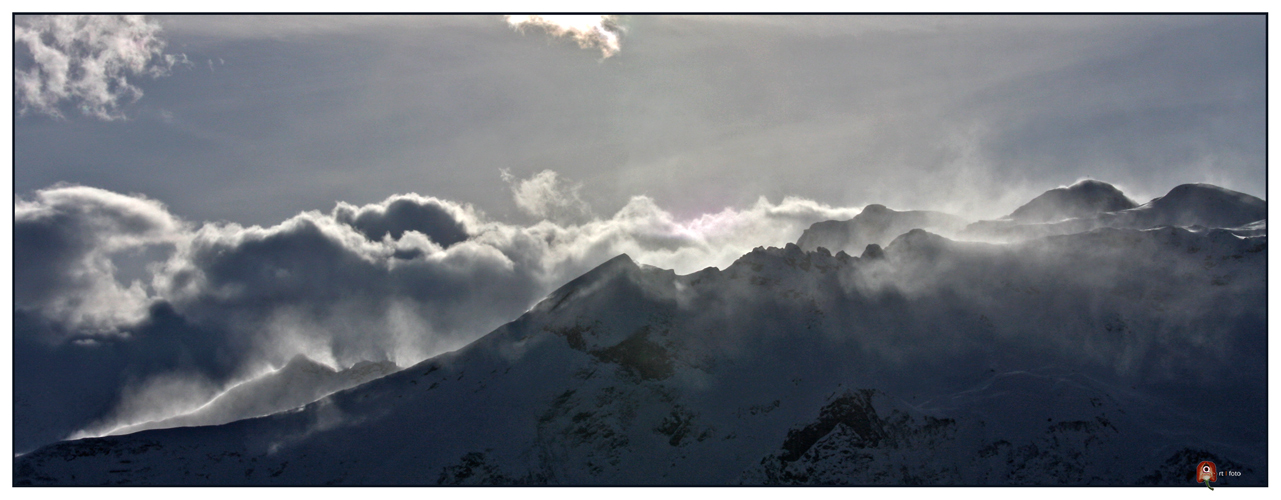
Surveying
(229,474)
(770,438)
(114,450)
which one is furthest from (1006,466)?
(114,450)

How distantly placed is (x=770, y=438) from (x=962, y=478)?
42.3 meters

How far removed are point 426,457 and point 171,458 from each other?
188 ft

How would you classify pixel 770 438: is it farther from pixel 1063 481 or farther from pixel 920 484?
pixel 1063 481

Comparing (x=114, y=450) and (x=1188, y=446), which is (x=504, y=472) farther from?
(x=1188, y=446)

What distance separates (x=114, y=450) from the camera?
636 ft

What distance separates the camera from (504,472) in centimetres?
19275

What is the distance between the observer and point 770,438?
199 meters

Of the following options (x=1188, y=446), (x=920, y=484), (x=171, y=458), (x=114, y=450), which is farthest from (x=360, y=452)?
(x=1188, y=446)

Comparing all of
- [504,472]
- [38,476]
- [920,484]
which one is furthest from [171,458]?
[920,484]

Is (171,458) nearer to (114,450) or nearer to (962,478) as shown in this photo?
(114,450)

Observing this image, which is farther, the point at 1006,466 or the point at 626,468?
the point at 626,468

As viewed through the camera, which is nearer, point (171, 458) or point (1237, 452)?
point (1237, 452)

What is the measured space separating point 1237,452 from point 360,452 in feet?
626

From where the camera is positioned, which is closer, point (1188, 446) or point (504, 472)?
point (1188, 446)
